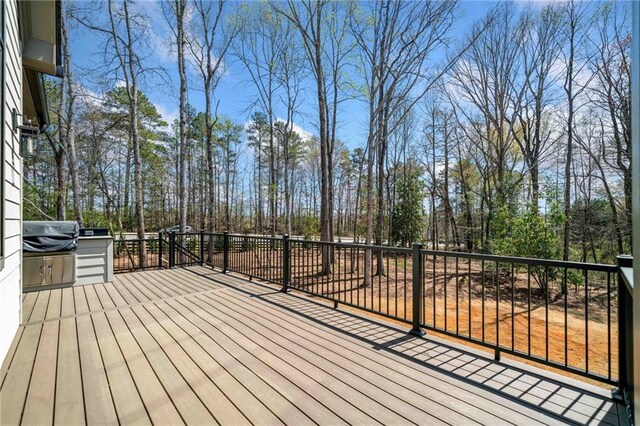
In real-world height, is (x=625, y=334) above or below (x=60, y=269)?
above

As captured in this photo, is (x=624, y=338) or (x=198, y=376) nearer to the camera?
(x=624, y=338)

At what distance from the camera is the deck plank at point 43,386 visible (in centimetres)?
159

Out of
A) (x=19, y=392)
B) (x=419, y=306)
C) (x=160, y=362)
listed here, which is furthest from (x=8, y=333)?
(x=419, y=306)

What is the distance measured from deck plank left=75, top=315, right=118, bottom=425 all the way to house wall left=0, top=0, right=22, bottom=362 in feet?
1.73

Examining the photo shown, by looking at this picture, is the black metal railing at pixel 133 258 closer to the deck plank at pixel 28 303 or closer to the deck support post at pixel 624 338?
the deck plank at pixel 28 303

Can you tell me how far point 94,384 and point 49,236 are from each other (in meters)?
3.69

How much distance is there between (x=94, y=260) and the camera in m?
5.09

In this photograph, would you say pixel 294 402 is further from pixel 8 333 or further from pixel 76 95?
pixel 76 95

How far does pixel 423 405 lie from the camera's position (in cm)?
174

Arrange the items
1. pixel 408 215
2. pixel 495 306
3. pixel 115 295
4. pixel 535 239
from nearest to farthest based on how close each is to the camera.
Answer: pixel 115 295 → pixel 495 306 → pixel 535 239 → pixel 408 215

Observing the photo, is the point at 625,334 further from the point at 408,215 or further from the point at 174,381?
the point at 408,215

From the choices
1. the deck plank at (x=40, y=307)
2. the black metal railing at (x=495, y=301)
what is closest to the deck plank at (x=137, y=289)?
the deck plank at (x=40, y=307)

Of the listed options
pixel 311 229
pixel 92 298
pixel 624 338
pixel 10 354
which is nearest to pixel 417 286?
pixel 624 338

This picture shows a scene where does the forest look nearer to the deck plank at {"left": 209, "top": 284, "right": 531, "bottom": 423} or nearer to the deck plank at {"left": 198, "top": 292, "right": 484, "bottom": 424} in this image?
the deck plank at {"left": 209, "top": 284, "right": 531, "bottom": 423}
